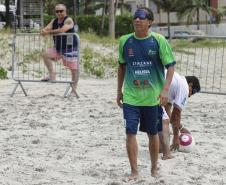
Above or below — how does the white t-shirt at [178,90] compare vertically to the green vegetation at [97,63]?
above

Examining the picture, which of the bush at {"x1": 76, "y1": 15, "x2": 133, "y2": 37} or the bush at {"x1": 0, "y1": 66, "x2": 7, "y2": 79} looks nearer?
the bush at {"x1": 0, "y1": 66, "x2": 7, "y2": 79}

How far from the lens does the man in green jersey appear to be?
5.23 metres

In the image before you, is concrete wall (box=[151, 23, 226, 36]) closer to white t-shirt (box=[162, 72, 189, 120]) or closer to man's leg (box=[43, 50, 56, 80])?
man's leg (box=[43, 50, 56, 80])

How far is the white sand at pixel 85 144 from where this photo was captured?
5547 mm

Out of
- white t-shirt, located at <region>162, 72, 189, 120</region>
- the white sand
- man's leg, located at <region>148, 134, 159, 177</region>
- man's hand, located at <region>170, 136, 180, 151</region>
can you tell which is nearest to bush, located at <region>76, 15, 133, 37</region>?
the white sand

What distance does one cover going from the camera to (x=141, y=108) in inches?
210

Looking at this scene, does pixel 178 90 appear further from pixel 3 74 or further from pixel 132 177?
pixel 3 74

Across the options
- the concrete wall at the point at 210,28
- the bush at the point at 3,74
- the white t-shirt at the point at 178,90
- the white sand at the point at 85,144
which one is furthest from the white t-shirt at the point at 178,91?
the concrete wall at the point at 210,28

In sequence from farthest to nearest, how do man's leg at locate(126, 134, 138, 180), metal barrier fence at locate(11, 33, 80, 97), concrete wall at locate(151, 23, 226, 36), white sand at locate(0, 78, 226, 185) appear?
concrete wall at locate(151, 23, 226, 36) < metal barrier fence at locate(11, 33, 80, 97) < white sand at locate(0, 78, 226, 185) < man's leg at locate(126, 134, 138, 180)

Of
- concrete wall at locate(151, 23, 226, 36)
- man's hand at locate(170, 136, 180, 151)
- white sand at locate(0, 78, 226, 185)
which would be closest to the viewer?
white sand at locate(0, 78, 226, 185)

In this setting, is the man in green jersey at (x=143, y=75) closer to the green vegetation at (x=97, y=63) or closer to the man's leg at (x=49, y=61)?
the man's leg at (x=49, y=61)

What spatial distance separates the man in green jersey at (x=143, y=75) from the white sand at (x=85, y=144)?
20.1 inches

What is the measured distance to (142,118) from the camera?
17.7 feet

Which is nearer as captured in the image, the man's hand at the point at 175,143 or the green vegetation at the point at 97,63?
the man's hand at the point at 175,143
